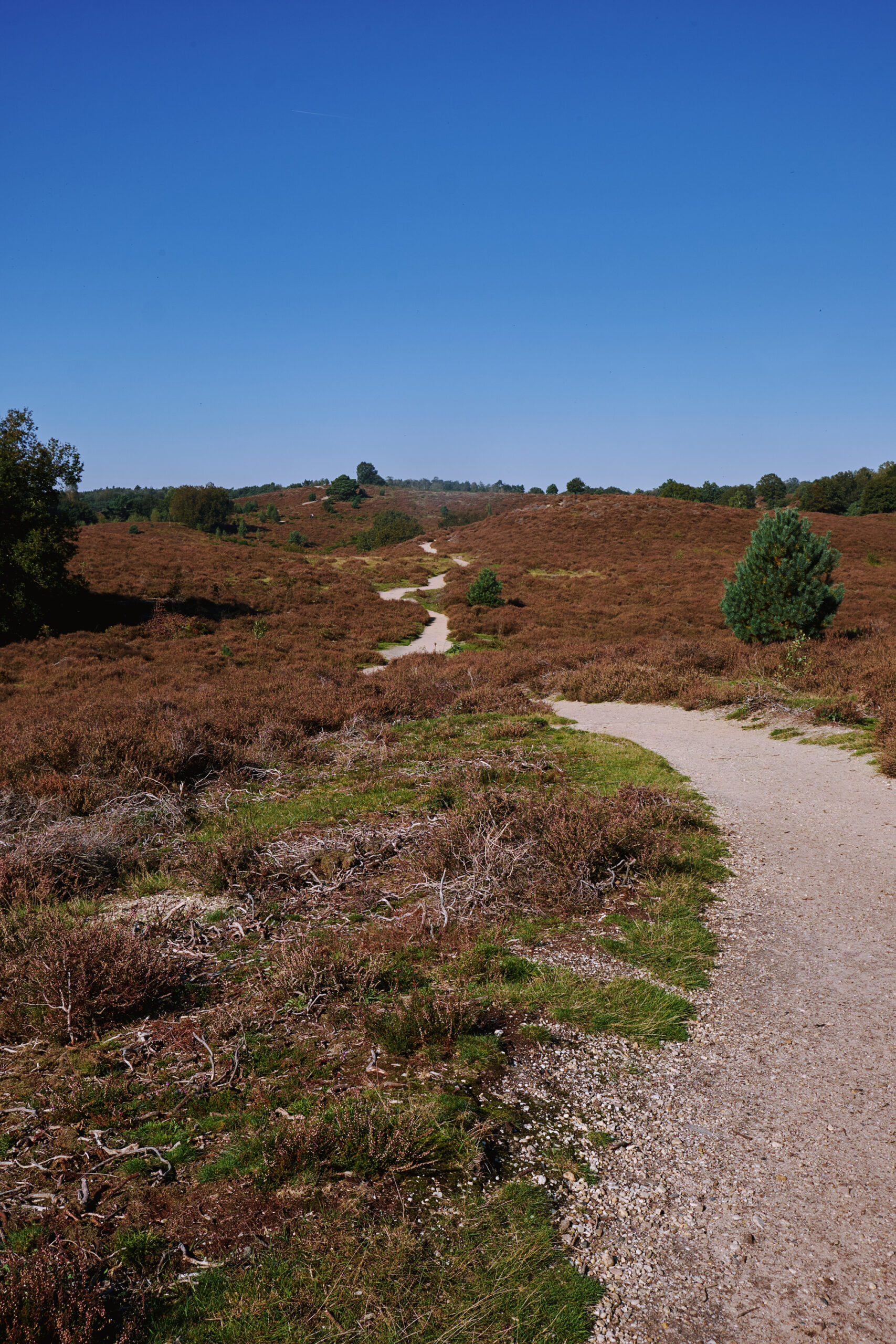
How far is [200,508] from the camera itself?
67375 mm

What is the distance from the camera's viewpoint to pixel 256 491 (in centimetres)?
13825

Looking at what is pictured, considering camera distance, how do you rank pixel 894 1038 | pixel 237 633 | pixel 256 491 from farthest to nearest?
pixel 256 491 < pixel 237 633 < pixel 894 1038

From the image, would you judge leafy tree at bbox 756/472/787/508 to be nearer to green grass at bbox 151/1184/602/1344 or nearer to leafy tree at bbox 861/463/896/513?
leafy tree at bbox 861/463/896/513

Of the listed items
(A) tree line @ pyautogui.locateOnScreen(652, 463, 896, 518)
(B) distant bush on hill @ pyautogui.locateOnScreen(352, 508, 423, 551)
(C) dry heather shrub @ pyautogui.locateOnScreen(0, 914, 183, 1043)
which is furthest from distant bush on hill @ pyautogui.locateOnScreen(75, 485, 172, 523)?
(C) dry heather shrub @ pyautogui.locateOnScreen(0, 914, 183, 1043)

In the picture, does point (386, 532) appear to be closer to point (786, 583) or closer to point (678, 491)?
point (678, 491)

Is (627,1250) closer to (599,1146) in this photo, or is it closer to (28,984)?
(599,1146)

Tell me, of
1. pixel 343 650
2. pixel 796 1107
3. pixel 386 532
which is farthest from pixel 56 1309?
pixel 386 532

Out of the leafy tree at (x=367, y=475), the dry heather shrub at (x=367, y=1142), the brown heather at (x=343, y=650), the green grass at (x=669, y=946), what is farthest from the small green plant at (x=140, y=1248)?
the leafy tree at (x=367, y=475)

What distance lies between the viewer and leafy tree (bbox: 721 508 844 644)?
17.9 metres

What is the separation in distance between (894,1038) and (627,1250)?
246cm

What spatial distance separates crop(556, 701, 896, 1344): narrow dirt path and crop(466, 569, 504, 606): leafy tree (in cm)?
2541

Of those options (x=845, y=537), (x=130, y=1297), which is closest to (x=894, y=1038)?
(x=130, y=1297)

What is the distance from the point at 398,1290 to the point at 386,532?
71.3 m

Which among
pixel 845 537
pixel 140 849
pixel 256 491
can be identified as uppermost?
pixel 256 491
